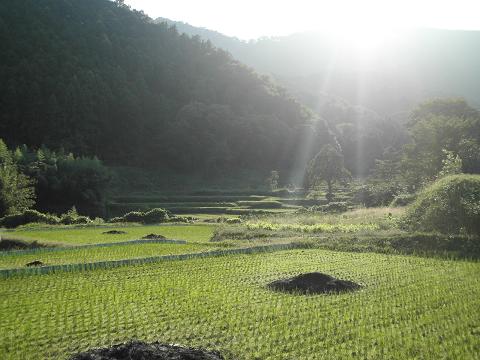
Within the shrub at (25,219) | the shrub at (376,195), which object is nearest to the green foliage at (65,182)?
the shrub at (25,219)

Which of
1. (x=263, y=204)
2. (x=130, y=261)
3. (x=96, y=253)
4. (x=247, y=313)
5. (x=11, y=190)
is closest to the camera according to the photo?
(x=247, y=313)

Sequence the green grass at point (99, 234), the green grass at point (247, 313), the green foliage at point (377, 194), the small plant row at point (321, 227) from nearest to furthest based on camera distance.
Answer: the green grass at point (247, 313) < the green grass at point (99, 234) < the small plant row at point (321, 227) < the green foliage at point (377, 194)

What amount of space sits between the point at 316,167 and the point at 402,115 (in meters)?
102

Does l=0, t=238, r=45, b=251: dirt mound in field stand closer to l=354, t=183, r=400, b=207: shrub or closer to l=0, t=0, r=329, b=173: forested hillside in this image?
l=354, t=183, r=400, b=207: shrub

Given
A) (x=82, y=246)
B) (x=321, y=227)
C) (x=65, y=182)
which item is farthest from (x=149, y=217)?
(x=65, y=182)

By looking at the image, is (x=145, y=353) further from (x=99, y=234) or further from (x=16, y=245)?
(x=99, y=234)

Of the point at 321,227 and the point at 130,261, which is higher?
the point at 130,261

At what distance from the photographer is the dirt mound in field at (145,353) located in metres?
7.32

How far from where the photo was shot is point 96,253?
66.3 feet

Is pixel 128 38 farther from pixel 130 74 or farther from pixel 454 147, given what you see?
pixel 454 147

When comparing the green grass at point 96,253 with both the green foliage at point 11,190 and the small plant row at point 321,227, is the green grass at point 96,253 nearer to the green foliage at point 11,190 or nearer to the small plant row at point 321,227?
the small plant row at point 321,227

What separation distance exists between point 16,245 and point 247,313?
16.3 meters

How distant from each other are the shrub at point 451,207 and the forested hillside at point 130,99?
5286 centimetres

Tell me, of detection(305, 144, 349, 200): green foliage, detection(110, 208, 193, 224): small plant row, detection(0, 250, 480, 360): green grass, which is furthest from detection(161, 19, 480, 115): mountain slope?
detection(0, 250, 480, 360): green grass
